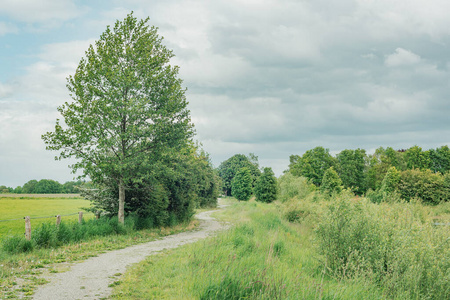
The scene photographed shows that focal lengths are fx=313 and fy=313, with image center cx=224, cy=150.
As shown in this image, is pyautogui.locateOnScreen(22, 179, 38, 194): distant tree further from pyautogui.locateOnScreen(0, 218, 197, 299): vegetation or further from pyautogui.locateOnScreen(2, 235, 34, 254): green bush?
pyautogui.locateOnScreen(2, 235, 34, 254): green bush

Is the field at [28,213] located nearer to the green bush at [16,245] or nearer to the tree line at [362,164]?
the green bush at [16,245]

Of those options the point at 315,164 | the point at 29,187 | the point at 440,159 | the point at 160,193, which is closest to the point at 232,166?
the point at 315,164

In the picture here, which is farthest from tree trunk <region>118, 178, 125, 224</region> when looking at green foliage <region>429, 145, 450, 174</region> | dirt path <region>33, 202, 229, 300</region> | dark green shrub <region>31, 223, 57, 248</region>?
green foliage <region>429, 145, 450, 174</region>

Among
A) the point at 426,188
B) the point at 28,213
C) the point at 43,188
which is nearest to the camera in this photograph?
the point at 28,213

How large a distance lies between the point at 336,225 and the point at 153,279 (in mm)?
6042

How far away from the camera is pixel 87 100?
721 inches

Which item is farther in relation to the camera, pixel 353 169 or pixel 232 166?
pixel 232 166

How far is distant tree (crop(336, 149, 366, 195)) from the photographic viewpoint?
70125 millimetres

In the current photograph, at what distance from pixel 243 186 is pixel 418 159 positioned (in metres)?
40.3

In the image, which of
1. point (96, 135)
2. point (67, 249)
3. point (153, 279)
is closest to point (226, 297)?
point (153, 279)

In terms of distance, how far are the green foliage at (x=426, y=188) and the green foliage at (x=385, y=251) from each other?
159 feet

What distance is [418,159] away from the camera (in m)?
71.1

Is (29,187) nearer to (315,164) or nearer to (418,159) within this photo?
(315,164)

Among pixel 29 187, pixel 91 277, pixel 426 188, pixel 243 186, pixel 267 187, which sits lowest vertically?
pixel 426 188
